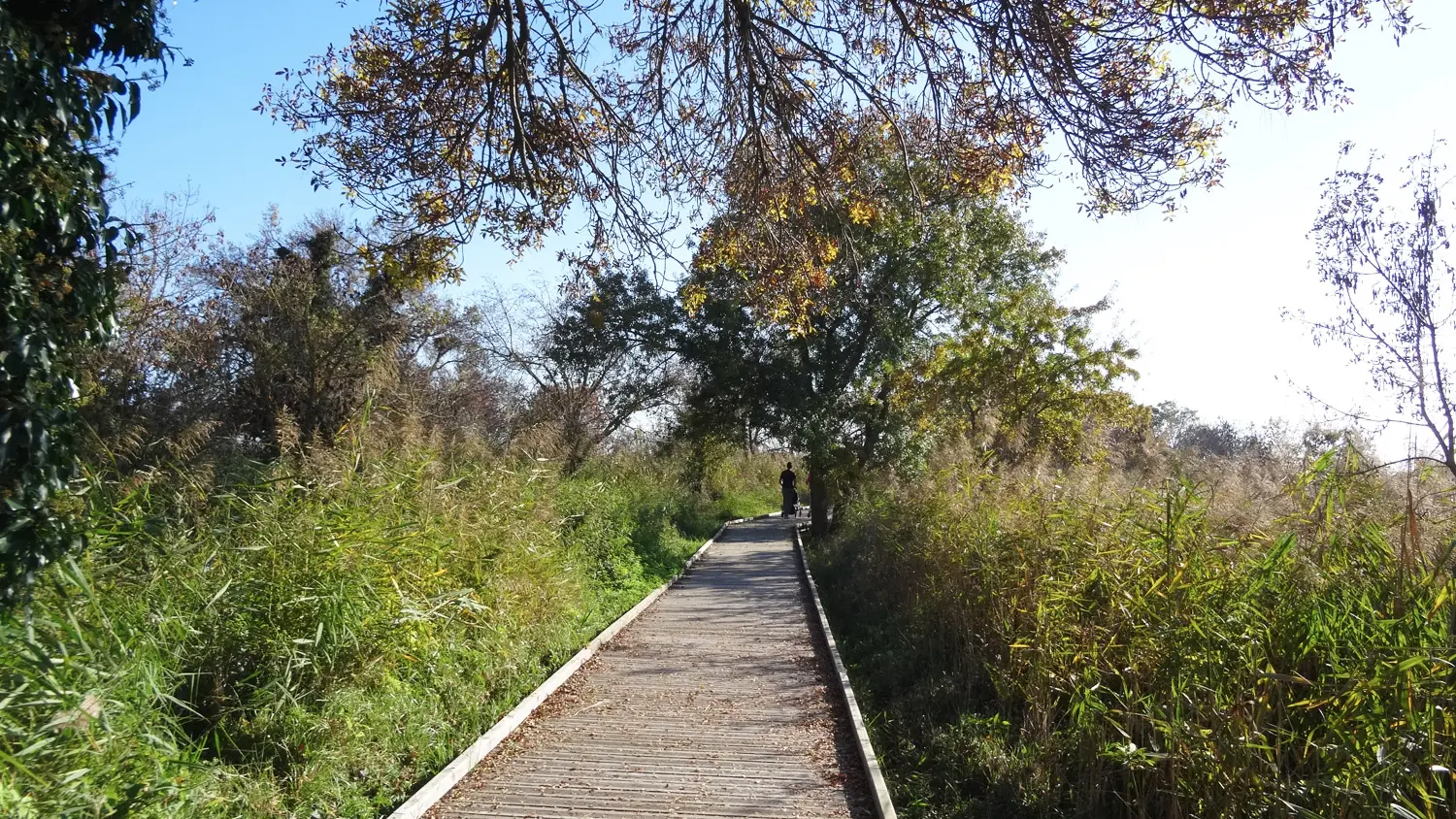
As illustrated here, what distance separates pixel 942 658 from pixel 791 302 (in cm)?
410

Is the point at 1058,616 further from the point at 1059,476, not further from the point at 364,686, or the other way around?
the point at 364,686

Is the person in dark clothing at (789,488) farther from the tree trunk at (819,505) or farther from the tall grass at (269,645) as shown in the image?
the tall grass at (269,645)

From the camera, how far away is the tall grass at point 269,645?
3.81 m

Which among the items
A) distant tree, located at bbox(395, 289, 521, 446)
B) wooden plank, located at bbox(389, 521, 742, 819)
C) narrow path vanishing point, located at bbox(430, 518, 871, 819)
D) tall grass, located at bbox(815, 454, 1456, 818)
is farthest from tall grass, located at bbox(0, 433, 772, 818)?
distant tree, located at bbox(395, 289, 521, 446)

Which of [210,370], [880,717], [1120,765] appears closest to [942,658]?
[880,717]

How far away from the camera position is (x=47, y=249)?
4051mm

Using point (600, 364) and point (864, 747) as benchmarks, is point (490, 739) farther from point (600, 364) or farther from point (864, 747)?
point (600, 364)

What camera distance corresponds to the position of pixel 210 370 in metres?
16.4

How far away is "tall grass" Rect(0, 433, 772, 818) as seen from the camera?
381cm

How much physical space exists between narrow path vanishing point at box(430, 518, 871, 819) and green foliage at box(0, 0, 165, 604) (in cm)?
274

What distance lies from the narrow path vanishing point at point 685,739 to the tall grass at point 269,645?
0.51 meters

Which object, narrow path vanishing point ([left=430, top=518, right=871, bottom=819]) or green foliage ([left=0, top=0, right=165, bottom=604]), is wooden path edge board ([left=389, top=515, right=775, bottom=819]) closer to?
narrow path vanishing point ([left=430, top=518, right=871, bottom=819])


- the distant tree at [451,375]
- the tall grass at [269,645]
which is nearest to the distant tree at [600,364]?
the distant tree at [451,375]

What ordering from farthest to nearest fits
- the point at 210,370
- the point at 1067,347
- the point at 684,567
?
the point at 1067,347 → the point at 684,567 → the point at 210,370
